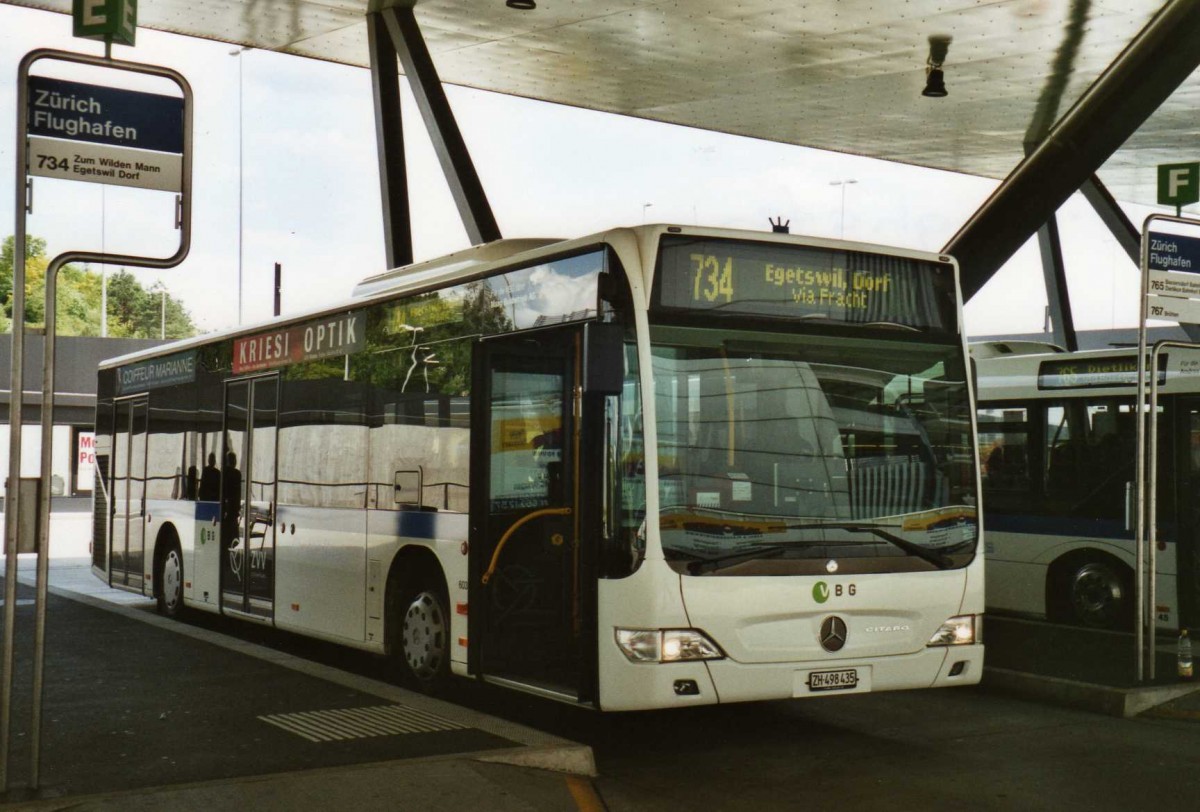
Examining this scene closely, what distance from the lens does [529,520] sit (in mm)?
8695

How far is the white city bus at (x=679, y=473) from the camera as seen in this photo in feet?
25.4

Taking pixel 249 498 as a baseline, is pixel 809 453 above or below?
above

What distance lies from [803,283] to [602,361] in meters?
1.61

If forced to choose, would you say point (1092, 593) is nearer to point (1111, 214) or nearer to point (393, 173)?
point (393, 173)

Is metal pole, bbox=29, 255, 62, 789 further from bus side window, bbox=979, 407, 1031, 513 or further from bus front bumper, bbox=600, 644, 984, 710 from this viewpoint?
bus side window, bbox=979, 407, 1031, 513

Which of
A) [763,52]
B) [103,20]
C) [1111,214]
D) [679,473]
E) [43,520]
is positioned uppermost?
[763,52]

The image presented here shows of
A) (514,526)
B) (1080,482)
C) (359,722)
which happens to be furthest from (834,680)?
(1080,482)

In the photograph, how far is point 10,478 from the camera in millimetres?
6504

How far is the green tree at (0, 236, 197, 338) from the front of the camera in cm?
9706

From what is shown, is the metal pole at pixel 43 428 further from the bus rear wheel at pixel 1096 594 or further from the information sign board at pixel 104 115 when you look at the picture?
the bus rear wheel at pixel 1096 594

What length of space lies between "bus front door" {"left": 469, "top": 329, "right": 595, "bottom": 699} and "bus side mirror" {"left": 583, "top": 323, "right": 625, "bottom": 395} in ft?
2.15

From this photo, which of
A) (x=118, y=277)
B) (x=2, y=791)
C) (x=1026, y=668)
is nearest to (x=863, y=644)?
(x=1026, y=668)

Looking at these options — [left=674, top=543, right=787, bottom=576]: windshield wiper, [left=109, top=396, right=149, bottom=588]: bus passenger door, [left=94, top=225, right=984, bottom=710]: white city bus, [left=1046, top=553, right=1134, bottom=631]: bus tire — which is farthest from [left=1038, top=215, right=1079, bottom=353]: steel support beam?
[left=674, top=543, right=787, bottom=576]: windshield wiper

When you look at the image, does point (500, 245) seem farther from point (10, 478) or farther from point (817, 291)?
point (10, 478)
